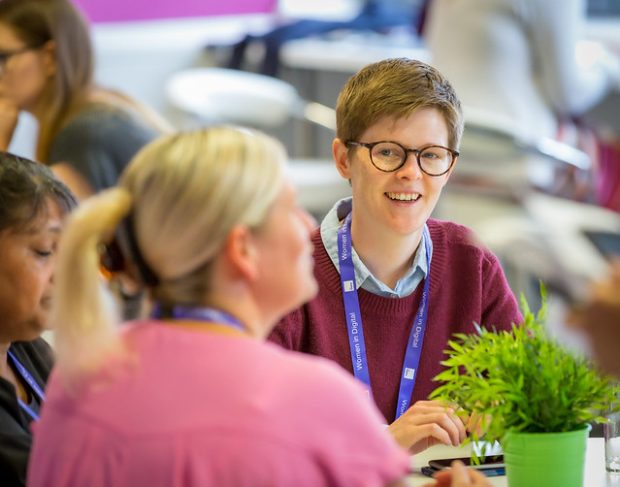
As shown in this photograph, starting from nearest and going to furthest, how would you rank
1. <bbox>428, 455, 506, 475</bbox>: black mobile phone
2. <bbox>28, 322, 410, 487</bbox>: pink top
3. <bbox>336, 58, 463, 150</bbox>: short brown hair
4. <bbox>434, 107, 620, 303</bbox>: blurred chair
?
1. <bbox>28, 322, 410, 487</bbox>: pink top
2. <bbox>428, 455, 506, 475</bbox>: black mobile phone
3. <bbox>336, 58, 463, 150</bbox>: short brown hair
4. <bbox>434, 107, 620, 303</bbox>: blurred chair

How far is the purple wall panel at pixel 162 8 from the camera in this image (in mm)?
6613

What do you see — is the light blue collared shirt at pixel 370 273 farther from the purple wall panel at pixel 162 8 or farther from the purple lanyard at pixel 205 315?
the purple wall panel at pixel 162 8

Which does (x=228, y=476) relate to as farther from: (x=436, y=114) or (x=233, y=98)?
(x=233, y=98)

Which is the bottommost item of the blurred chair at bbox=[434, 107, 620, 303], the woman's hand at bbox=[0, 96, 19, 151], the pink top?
the blurred chair at bbox=[434, 107, 620, 303]

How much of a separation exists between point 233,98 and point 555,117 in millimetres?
1568

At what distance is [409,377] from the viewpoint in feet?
7.54

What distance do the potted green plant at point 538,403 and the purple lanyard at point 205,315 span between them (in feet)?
1.51

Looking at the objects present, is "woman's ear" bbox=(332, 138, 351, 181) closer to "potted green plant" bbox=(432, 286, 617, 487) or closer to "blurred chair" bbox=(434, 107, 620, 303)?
"potted green plant" bbox=(432, 286, 617, 487)

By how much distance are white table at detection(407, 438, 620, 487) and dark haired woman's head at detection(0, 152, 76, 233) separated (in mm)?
815

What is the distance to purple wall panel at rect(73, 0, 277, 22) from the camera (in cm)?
661

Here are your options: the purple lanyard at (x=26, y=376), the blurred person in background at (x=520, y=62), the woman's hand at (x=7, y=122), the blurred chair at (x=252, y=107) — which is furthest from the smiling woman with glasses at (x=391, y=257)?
the blurred chair at (x=252, y=107)

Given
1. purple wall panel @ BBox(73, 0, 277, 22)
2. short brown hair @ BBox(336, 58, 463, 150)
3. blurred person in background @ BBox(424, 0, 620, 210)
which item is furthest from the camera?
purple wall panel @ BBox(73, 0, 277, 22)

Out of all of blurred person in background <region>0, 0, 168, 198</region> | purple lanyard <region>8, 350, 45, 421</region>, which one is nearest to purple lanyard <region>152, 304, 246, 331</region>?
purple lanyard <region>8, 350, 45, 421</region>

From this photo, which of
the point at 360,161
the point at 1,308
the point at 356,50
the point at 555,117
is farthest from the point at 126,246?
the point at 356,50
